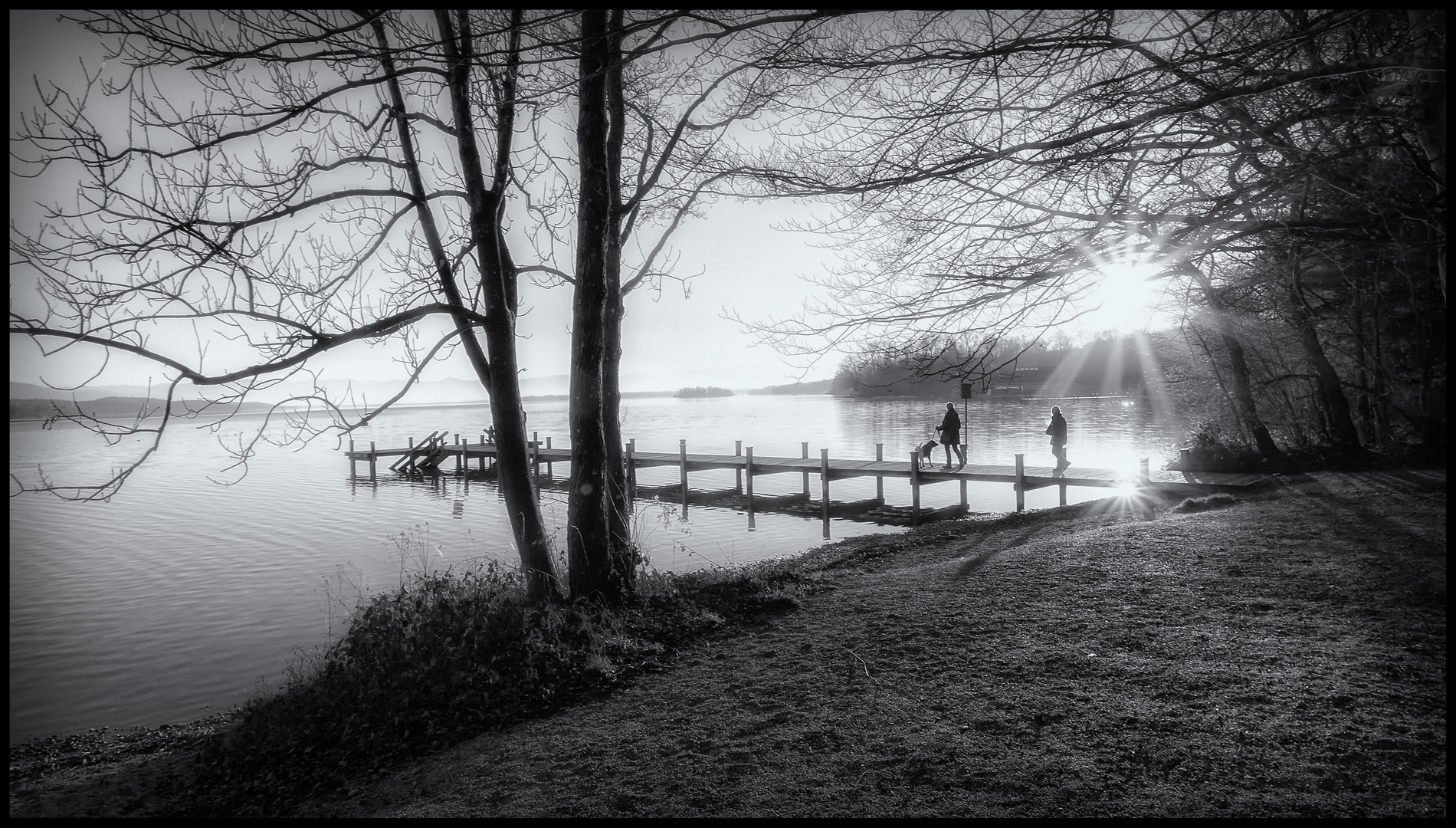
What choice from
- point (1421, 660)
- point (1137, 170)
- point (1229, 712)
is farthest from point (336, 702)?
point (1421, 660)

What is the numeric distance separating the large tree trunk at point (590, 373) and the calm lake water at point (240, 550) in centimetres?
291

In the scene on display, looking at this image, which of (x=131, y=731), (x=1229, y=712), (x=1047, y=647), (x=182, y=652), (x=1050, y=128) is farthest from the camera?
(x=182, y=652)

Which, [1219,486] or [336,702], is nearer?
[336,702]

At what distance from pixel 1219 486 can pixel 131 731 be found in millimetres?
17625

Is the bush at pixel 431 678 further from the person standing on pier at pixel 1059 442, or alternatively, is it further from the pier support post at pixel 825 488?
the person standing on pier at pixel 1059 442

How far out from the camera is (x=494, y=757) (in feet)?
15.5

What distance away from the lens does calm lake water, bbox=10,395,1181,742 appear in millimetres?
9727

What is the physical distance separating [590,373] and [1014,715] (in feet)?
16.6

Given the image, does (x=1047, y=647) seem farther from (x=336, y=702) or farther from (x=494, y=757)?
(x=336, y=702)

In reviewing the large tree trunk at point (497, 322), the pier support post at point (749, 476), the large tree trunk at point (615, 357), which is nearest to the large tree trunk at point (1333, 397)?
the pier support post at point (749, 476)

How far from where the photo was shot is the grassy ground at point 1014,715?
3.66 m

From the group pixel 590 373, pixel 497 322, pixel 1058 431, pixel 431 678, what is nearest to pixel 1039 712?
pixel 431 678

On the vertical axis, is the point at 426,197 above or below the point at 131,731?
above

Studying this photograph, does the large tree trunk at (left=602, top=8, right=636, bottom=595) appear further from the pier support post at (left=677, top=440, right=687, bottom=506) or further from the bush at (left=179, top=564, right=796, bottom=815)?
the pier support post at (left=677, top=440, right=687, bottom=506)
